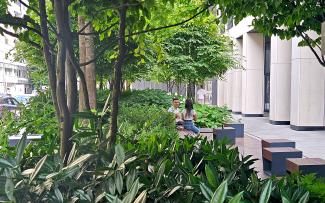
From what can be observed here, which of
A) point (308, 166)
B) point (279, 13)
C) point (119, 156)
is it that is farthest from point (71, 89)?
point (308, 166)

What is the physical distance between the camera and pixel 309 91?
1812 cm

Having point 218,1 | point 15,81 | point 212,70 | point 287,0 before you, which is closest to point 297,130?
point 212,70

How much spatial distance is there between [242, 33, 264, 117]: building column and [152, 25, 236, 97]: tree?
6277 mm

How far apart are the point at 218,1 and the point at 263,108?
2492cm

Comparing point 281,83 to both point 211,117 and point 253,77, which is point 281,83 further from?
point 253,77

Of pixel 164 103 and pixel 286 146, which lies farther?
pixel 164 103

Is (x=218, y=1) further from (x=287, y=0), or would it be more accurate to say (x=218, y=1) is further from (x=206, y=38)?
(x=206, y=38)

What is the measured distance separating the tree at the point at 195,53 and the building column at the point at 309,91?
417 centimetres

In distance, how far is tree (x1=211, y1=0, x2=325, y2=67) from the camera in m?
4.99

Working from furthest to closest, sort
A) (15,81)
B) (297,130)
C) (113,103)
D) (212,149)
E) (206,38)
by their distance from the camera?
(15,81) < (206,38) < (297,130) < (212,149) < (113,103)

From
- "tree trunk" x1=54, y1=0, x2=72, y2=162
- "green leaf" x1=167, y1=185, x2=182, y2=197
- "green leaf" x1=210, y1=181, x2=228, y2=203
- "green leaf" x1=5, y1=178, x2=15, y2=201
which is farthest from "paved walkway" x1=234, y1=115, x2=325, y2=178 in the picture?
"green leaf" x1=5, y1=178, x2=15, y2=201

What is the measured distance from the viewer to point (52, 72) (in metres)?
3.49

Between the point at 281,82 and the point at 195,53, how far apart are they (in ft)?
15.1

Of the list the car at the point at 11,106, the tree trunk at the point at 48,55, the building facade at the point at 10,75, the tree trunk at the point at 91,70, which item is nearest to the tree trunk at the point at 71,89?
the tree trunk at the point at 48,55
